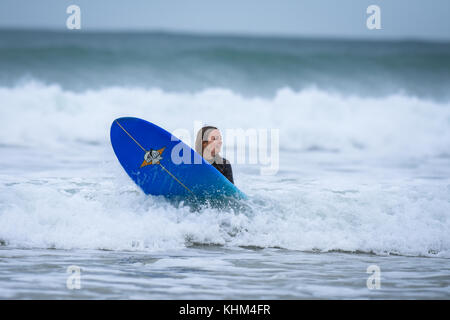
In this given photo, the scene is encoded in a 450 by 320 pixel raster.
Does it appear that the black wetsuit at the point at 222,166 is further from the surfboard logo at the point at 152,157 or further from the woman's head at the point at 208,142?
the surfboard logo at the point at 152,157

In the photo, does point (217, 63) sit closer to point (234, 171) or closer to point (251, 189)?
point (234, 171)

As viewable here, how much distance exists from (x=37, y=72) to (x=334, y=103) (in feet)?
25.4

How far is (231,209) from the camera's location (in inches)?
213

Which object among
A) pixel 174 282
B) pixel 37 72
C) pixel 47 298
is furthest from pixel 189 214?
pixel 37 72

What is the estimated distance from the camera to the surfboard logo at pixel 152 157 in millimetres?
5547

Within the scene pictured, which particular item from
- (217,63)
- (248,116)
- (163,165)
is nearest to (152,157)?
(163,165)

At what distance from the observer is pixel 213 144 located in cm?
544

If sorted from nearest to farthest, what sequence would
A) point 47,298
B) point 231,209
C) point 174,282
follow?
point 47,298 → point 174,282 → point 231,209

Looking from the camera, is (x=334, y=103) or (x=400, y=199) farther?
(x=334, y=103)

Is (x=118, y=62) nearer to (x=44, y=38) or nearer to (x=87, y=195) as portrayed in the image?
(x=44, y=38)

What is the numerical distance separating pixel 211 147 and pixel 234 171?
2.85 m
